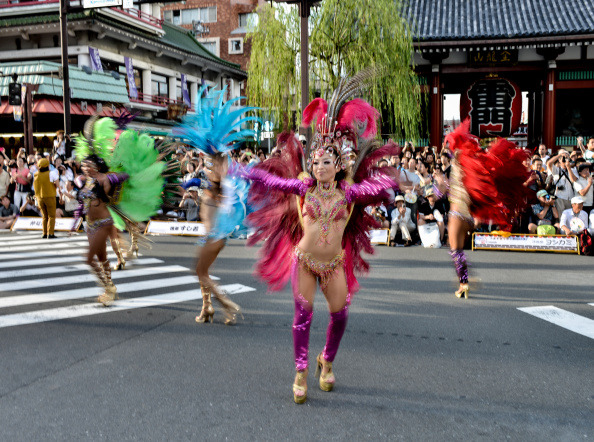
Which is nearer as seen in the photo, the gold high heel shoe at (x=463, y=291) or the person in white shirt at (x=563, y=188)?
the gold high heel shoe at (x=463, y=291)

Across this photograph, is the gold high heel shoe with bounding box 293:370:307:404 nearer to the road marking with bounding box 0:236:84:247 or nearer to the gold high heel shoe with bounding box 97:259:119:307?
the gold high heel shoe with bounding box 97:259:119:307

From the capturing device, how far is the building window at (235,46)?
43.1 m

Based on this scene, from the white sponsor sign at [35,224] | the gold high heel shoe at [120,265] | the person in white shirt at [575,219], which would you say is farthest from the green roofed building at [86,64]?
the person in white shirt at [575,219]

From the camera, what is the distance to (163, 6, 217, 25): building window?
1702 inches

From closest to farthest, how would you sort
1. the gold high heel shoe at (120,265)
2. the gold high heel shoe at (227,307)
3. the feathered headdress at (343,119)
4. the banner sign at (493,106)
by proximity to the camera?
the feathered headdress at (343,119)
the gold high heel shoe at (227,307)
the gold high heel shoe at (120,265)
the banner sign at (493,106)

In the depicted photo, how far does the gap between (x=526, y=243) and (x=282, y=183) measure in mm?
8197

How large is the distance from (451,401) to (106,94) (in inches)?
927

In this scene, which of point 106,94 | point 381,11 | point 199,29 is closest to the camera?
point 381,11

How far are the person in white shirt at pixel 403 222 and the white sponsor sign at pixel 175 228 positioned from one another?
4.46 metres

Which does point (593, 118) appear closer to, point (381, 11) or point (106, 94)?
point (381, 11)

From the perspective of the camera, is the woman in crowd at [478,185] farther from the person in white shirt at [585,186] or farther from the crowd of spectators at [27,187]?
the crowd of spectators at [27,187]

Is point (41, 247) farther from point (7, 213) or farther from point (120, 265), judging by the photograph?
point (7, 213)

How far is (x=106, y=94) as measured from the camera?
958 inches

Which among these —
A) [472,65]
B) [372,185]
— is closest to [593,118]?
[472,65]
